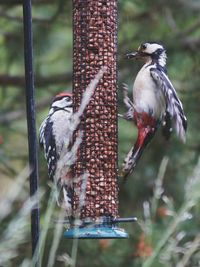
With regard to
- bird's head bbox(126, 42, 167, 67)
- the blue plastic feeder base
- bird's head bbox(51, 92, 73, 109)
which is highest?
bird's head bbox(126, 42, 167, 67)

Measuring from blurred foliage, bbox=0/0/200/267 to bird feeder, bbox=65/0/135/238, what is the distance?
8.76 ft

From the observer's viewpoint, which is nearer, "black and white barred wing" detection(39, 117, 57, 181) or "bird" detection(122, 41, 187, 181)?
"black and white barred wing" detection(39, 117, 57, 181)

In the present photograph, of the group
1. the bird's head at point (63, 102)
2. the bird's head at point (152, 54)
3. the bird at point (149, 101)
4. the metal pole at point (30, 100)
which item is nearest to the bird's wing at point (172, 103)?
the bird at point (149, 101)

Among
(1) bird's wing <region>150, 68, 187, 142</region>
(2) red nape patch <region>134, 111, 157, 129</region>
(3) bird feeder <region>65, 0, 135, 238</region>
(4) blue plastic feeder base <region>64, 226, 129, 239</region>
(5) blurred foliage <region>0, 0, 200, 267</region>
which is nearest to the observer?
(4) blue plastic feeder base <region>64, 226, 129, 239</region>

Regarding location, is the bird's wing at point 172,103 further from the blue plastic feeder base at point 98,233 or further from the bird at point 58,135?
the blue plastic feeder base at point 98,233

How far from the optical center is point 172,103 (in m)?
5.69

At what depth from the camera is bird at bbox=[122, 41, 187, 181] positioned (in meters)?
5.79

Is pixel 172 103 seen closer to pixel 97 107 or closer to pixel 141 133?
pixel 141 133

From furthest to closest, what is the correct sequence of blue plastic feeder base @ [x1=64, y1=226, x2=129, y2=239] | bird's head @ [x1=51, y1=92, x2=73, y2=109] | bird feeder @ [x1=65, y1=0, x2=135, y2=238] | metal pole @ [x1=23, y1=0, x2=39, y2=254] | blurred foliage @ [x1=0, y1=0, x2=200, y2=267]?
blurred foliage @ [x1=0, y1=0, x2=200, y2=267]
bird's head @ [x1=51, y1=92, x2=73, y2=109]
bird feeder @ [x1=65, y1=0, x2=135, y2=238]
blue plastic feeder base @ [x1=64, y1=226, x2=129, y2=239]
metal pole @ [x1=23, y1=0, x2=39, y2=254]

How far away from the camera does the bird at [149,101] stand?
19.0ft

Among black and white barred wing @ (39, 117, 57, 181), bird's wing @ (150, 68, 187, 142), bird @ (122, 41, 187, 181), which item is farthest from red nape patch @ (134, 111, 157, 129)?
black and white barred wing @ (39, 117, 57, 181)

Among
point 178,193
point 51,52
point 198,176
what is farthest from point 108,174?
point 51,52

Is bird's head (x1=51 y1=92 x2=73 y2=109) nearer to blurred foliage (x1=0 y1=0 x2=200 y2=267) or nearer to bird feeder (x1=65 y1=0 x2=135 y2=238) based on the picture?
bird feeder (x1=65 y1=0 x2=135 y2=238)

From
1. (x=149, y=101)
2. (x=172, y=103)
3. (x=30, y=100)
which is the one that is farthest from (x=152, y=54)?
(x=30, y=100)
